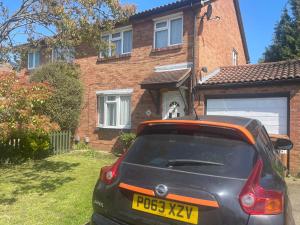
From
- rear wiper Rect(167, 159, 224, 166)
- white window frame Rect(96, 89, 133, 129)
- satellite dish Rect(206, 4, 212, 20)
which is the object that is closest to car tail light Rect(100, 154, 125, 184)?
rear wiper Rect(167, 159, 224, 166)

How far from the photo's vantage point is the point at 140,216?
2945 millimetres

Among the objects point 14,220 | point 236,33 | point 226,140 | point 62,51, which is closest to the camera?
point 226,140

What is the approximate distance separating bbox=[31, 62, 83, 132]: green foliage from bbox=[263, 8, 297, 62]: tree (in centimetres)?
1690

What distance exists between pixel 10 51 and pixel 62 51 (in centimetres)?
169

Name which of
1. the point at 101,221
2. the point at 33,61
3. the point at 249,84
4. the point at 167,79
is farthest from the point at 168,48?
the point at 101,221

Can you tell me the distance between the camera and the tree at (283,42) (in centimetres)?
2478

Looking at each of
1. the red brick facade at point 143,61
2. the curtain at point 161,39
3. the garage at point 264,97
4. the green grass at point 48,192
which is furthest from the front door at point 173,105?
the green grass at point 48,192

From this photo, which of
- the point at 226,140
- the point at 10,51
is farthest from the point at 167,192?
the point at 10,51

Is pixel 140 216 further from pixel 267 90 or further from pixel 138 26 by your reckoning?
pixel 138 26

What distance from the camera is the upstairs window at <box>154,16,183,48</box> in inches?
541

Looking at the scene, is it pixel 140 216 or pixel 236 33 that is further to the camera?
pixel 236 33

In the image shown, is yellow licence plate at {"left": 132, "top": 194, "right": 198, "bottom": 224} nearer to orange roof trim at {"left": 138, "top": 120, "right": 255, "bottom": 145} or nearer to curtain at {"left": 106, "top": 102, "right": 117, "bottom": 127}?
orange roof trim at {"left": 138, "top": 120, "right": 255, "bottom": 145}

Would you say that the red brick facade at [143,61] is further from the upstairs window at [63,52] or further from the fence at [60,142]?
the upstairs window at [63,52]

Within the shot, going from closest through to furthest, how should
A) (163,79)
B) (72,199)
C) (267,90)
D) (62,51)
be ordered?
(72,199) → (62,51) → (267,90) → (163,79)
